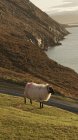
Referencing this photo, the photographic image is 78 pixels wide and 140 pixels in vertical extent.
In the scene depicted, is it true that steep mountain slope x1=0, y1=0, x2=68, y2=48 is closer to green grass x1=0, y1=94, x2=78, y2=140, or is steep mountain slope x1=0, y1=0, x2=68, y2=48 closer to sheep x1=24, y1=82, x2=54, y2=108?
→ sheep x1=24, y1=82, x2=54, y2=108

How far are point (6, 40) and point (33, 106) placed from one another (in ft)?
177

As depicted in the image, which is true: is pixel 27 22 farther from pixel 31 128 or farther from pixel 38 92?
pixel 31 128

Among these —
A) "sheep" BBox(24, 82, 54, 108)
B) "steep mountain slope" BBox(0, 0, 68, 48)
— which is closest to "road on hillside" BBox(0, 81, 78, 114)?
"sheep" BBox(24, 82, 54, 108)

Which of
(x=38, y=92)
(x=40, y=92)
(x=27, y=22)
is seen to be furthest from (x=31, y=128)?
(x=27, y=22)

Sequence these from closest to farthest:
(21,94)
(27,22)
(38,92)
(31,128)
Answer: (31,128) < (38,92) < (21,94) < (27,22)

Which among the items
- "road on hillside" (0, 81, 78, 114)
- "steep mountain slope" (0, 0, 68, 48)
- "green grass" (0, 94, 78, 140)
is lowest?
"road on hillside" (0, 81, 78, 114)

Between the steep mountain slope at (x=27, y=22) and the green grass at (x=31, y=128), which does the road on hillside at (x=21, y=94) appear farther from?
the steep mountain slope at (x=27, y=22)

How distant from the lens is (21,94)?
52.4m

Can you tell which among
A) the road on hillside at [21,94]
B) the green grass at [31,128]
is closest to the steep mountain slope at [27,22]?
the road on hillside at [21,94]

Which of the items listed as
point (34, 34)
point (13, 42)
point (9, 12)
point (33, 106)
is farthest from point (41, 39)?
point (33, 106)

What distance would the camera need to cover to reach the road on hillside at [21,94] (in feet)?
157

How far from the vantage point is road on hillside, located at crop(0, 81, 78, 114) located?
47.7 metres

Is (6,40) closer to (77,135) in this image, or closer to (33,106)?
(33,106)

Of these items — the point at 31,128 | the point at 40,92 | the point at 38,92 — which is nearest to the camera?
the point at 31,128
